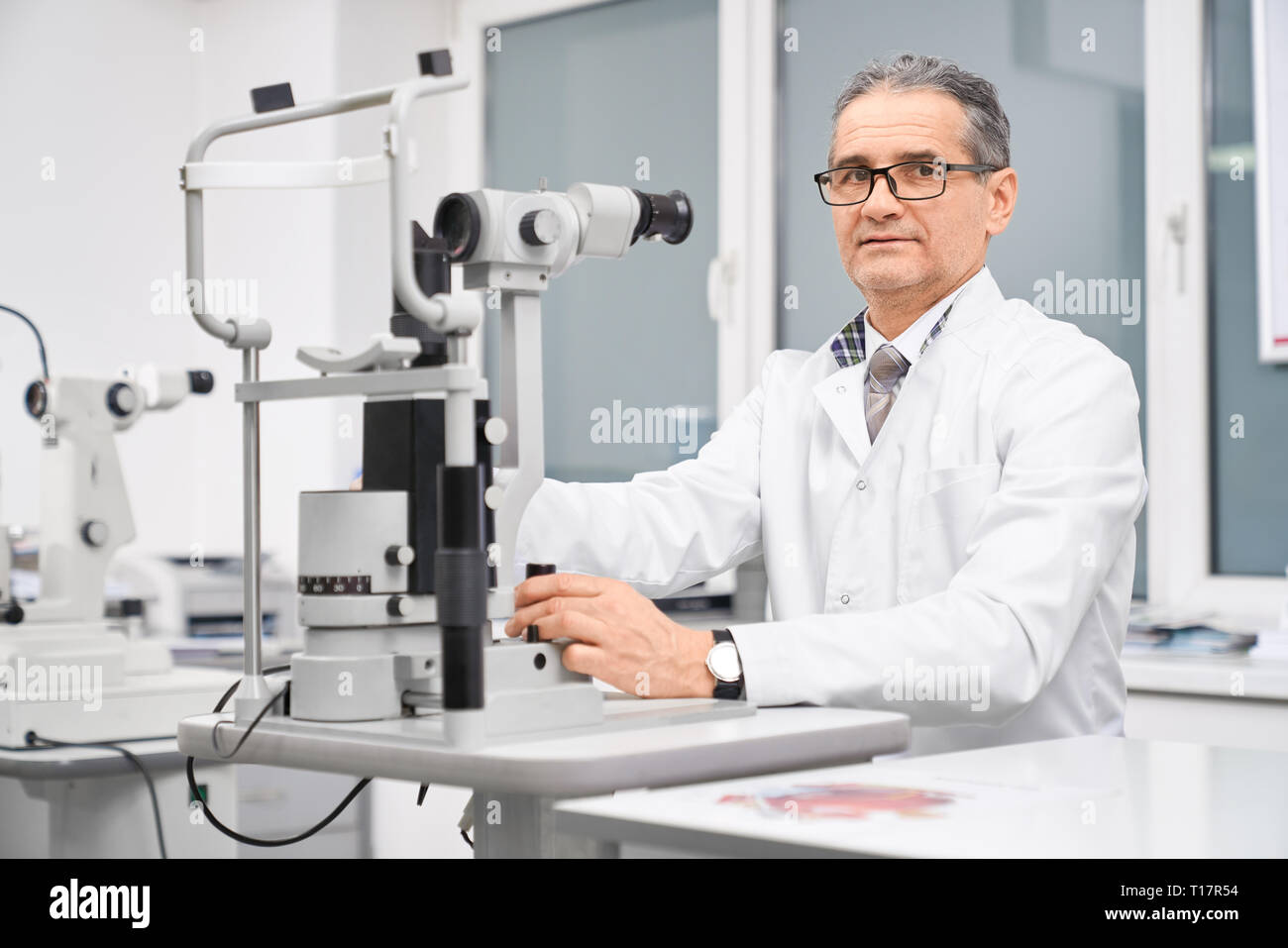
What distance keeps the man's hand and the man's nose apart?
0.63m

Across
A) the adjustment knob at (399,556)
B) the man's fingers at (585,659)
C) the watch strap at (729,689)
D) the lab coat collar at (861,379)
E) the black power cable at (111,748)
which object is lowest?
the black power cable at (111,748)

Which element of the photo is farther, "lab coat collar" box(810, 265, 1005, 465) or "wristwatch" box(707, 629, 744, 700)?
"lab coat collar" box(810, 265, 1005, 465)

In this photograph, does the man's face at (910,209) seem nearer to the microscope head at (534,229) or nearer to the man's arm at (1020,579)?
the man's arm at (1020,579)

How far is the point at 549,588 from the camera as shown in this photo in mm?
1166

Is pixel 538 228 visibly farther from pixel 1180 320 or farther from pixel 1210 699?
pixel 1180 320

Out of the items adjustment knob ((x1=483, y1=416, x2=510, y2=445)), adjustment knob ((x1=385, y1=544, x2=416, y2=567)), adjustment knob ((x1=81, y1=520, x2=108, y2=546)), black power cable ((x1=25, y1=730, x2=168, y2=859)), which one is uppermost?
adjustment knob ((x1=483, y1=416, x2=510, y2=445))

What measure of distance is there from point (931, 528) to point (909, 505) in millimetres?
50

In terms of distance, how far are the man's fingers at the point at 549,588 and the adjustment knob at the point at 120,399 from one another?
51.3 inches

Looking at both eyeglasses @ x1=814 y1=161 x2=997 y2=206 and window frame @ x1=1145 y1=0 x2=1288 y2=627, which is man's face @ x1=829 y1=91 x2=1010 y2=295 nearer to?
eyeglasses @ x1=814 y1=161 x2=997 y2=206

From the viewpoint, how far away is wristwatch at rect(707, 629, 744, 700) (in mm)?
1219

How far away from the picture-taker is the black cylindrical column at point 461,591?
3.16ft

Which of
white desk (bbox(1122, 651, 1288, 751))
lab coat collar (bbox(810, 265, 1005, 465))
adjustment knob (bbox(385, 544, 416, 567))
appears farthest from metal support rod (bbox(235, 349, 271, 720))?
white desk (bbox(1122, 651, 1288, 751))

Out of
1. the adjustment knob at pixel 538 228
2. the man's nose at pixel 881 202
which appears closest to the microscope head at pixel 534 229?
the adjustment knob at pixel 538 228

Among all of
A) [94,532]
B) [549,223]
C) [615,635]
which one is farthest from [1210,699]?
[94,532]
